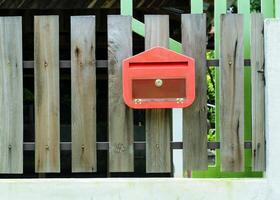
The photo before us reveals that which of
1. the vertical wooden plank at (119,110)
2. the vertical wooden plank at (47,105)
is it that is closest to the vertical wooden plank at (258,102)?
the vertical wooden plank at (119,110)

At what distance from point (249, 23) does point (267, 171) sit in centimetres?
101

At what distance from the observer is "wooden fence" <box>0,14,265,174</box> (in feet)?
11.0

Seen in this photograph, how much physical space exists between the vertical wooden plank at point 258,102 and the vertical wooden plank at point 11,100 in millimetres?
1524

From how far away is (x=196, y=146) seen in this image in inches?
132

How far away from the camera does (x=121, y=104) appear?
3.36 meters

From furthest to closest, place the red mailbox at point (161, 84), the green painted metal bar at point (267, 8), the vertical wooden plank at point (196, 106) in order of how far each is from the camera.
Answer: the green painted metal bar at point (267, 8)
the vertical wooden plank at point (196, 106)
the red mailbox at point (161, 84)

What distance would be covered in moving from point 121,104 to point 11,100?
0.72 metres

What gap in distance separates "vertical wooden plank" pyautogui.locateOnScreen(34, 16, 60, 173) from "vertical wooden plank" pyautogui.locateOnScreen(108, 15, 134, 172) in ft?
1.16

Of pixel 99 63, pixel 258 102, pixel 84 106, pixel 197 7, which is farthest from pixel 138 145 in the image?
pixel 197 7

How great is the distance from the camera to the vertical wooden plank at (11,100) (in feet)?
A: 11.1

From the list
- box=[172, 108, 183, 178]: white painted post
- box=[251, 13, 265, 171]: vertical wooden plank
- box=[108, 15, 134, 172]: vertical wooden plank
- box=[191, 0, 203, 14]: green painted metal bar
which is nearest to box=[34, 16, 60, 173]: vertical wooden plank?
box=[108, 15, 134, 172]: vertical wooden plank
